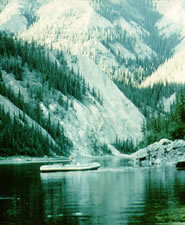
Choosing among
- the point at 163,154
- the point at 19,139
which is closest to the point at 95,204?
the point at 163,154

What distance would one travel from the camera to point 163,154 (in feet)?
315

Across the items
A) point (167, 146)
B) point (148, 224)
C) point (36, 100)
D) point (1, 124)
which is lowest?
point (148, 224)

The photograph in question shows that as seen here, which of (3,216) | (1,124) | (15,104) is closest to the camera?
(3,216)

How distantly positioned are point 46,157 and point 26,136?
30.6 feet

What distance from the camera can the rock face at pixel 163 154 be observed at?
3610 inches

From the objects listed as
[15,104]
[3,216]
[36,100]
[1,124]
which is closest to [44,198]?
[3,216]

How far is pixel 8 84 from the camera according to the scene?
7052 inches

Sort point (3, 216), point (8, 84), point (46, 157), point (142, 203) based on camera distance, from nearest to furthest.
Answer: point (3, 216), point (142, 203), point (46, 157), point (8, 84)

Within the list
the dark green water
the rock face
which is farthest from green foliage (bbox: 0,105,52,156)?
the dark green water

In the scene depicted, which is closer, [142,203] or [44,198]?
[142,203]

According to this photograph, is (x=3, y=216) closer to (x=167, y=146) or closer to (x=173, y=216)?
(x=173, y=216)

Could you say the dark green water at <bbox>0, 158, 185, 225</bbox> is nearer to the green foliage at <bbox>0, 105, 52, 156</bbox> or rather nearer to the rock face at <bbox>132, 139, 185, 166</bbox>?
the rock face at <bbox>132, 139, 185, 166</bbox>

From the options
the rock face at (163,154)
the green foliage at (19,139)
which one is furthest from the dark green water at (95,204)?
the green foliage at (19,139)

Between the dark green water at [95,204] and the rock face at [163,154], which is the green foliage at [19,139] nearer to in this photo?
the rock face at [163,154]
